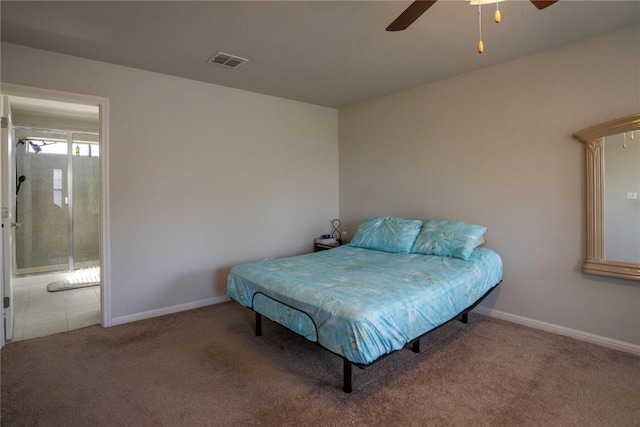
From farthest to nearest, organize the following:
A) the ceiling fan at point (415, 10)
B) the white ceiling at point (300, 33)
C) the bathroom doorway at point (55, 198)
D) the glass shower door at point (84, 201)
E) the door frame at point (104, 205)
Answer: the glass shower door at point (84, 201), the bathroom doorway at point (55, 198), the door frame at point (104, 205), the white ceiling at point (300, 33), the ceiling fan at point (415, 10)

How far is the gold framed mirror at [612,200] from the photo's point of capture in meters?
2.56

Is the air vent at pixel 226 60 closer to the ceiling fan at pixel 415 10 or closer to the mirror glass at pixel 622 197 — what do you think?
the ceiling fan at pixel 415 10

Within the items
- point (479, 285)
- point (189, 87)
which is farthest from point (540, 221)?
point (189, 87)

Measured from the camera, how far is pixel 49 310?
3.63 m

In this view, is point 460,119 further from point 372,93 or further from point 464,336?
point 464,336

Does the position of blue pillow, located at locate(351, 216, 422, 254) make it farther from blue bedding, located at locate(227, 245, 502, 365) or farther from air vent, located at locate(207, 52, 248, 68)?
air vent, located at locate(207, 52, 248, 68)

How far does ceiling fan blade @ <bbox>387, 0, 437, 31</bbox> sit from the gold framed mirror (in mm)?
1962

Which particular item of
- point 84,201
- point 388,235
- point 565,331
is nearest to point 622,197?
point 565,331

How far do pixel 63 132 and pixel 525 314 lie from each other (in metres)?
6.99

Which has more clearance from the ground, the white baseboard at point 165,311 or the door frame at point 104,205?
the door frame at point 104,205

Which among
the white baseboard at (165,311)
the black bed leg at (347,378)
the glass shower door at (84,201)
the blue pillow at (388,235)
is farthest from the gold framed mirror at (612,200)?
the glass shower door at (84,201)

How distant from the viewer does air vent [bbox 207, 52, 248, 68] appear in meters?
2.95

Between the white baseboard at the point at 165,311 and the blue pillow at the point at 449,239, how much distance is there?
2.34 m

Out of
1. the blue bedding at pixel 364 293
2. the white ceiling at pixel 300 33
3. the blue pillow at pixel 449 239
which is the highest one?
the white ceiling at pixel 300 33
